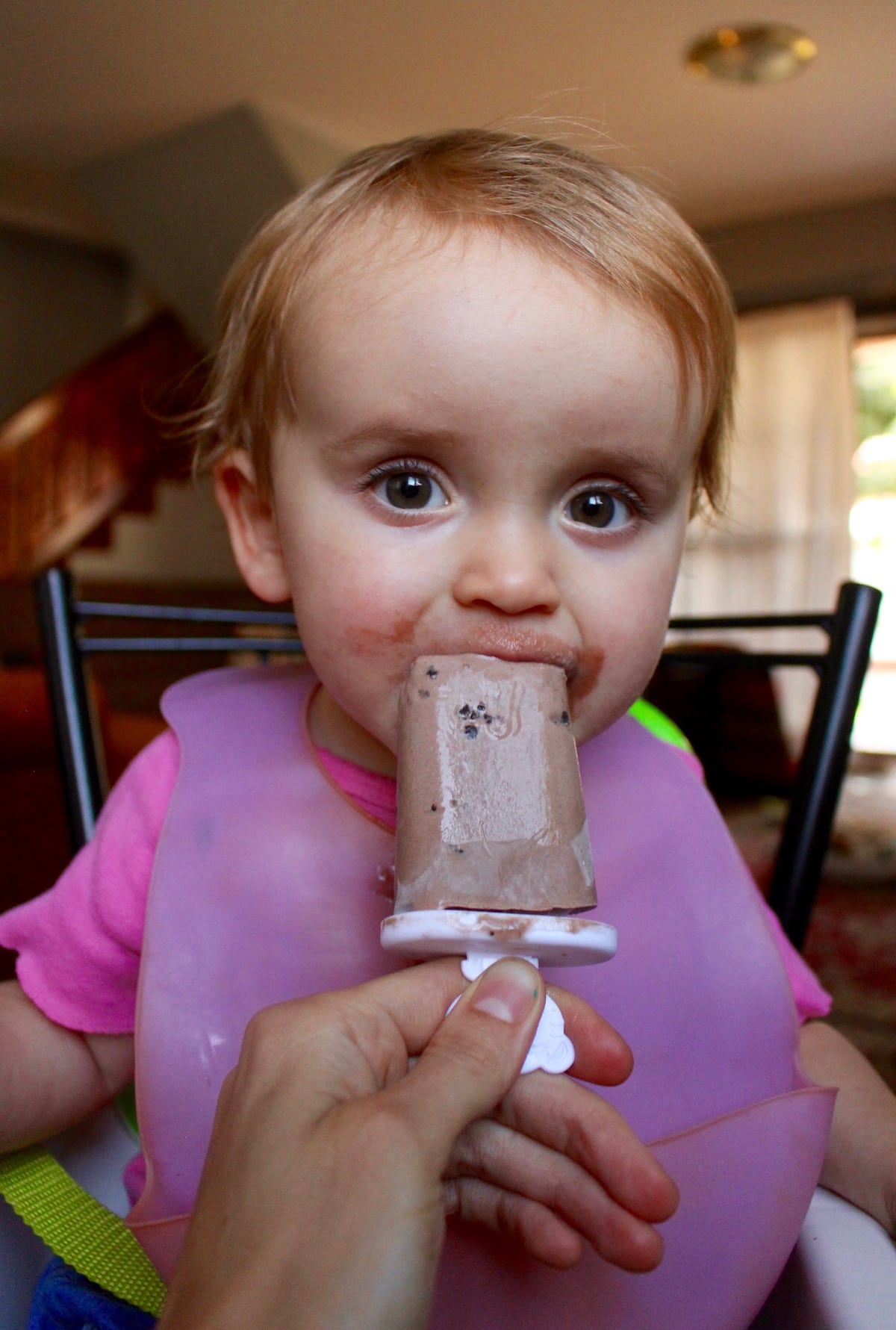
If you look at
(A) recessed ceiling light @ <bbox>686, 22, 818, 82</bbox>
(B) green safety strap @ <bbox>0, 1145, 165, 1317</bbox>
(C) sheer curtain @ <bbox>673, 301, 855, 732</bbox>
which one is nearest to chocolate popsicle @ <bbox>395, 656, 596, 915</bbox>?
(B) green safety strap @ <bbox>0, 1145, 165, 1317</bbox>

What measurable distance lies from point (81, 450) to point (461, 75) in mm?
4472

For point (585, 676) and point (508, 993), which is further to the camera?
point (585, 676)

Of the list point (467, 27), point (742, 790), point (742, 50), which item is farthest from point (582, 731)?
point (742, 50)

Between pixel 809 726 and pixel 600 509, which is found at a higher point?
pixel 600 509

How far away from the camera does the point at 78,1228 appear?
26.1 inches

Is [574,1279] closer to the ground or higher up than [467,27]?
closer to the ground

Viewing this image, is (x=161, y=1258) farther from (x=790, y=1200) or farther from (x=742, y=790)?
(x=742, y=790)

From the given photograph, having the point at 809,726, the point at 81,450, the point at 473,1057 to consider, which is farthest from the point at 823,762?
the point at 81,450

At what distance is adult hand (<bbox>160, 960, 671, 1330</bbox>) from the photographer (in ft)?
1.32

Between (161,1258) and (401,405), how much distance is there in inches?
22.2

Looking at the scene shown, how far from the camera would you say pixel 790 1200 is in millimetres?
643

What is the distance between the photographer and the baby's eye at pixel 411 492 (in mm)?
653

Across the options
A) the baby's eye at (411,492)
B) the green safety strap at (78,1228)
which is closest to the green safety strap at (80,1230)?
the green safety strap at (78,1228)

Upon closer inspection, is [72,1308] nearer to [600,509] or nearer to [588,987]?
[588,987]
